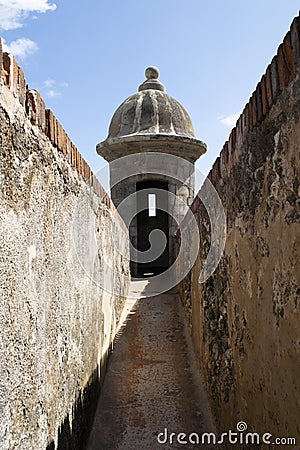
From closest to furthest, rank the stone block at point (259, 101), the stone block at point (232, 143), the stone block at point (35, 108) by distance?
the stone block at point (35, 108) → the stone block at point (259, 101) → the stone block at point (232, 143)

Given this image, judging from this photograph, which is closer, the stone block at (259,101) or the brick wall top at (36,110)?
the brick wall top at (36,110)

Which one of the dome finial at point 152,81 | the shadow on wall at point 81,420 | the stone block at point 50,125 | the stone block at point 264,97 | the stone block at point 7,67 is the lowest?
the shadow on wall at point 81,420

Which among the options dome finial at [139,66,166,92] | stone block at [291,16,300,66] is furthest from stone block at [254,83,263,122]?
dome finial at [139,66,166,92]

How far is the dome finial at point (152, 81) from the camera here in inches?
384

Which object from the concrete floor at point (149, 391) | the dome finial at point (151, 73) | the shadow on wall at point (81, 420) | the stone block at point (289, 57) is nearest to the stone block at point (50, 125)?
the stone block at point (289, 57)

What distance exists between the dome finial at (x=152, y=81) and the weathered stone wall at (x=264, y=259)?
750cm

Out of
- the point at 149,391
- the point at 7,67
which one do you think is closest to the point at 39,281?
the point at 7,67

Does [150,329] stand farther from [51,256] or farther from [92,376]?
[51,256]

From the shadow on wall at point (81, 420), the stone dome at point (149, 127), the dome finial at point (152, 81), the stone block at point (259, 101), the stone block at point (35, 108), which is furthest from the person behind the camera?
Result: the dome finial at point (152, 81)

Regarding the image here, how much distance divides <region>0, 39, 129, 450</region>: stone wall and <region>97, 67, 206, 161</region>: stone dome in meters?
5.85

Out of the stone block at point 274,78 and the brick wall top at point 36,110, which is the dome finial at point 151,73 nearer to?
the brick wall top at point 36,110

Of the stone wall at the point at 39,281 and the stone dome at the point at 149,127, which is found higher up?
the stone dome at the point at 149,127

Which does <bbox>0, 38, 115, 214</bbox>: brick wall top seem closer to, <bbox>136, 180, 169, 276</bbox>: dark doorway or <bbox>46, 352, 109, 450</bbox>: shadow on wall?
<bbox>46, 352, 109, 450</bbox>: shadow on wall

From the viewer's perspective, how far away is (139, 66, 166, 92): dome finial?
Result: 975cm
